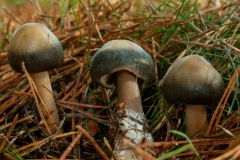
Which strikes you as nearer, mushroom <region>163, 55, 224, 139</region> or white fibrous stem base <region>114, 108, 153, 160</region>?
mushroom <region>163, 55, 224, 139</region>

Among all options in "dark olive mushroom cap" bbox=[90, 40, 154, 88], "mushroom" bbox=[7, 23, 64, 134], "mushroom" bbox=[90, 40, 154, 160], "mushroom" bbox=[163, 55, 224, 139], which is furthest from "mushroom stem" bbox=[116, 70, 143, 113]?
"mushroom" bbox=[7, 23, 64, 134]

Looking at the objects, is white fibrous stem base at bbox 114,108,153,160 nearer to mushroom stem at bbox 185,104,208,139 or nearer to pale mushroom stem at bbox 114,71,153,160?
pale mushroom stem at bbox 114,71,153,160

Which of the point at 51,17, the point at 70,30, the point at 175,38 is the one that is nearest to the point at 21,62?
the point at 175,38

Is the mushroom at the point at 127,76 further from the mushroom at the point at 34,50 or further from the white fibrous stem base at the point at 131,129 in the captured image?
the mushroom at the point at 34,50

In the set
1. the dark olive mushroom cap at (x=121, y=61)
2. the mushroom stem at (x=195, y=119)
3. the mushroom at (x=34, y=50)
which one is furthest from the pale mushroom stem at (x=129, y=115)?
Answer: the mushroom at (x=34, y=50)

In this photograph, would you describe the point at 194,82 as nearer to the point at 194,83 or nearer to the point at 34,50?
the point at 194,83

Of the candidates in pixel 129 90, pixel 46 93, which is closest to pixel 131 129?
pixel 129 90
